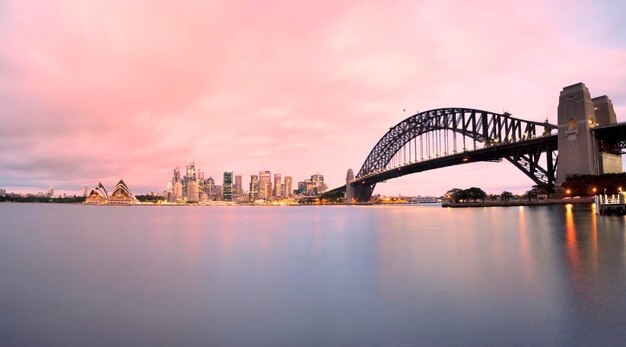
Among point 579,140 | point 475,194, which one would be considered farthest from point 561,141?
point 475,194

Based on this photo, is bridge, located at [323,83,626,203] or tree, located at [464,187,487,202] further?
tree, located at [464,187,487,202]

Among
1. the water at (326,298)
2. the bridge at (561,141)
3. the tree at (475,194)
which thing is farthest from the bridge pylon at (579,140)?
the water at (326,298)

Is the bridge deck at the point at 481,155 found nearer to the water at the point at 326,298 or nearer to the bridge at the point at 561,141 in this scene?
the bridge at the point at 561,141

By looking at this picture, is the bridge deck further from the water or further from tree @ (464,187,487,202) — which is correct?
the water

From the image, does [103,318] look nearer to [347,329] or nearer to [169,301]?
[169,301]

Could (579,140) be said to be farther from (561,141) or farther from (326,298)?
(326,298)

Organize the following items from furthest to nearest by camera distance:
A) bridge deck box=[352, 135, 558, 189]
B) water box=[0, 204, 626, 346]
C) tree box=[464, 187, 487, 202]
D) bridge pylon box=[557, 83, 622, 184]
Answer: tree box=[464, 187, 487, 202]
bridge deck box=[352, 135, 558, 189]
bridge pylon box=[557, 83, 622, 184]
water box=[0, 204, 626, 346]

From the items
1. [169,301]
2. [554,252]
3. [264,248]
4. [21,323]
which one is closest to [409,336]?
[169,301]

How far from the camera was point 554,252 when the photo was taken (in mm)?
15500

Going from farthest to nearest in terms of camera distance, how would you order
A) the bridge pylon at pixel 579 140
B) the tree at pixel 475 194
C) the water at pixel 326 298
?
the tree at pixel 475 194 → the bridge pylon at pixel 579 140 → the water at pixel 326 298

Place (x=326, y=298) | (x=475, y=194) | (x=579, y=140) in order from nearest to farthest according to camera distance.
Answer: (x=326, y=298) < (x=579, y=140) < (x=475, y=194)

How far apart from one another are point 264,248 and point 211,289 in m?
9.77

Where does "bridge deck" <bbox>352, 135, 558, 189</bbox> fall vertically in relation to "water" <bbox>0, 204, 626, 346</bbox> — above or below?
above

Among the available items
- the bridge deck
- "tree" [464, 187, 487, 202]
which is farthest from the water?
"tree" [464, 187, 487, 202]
